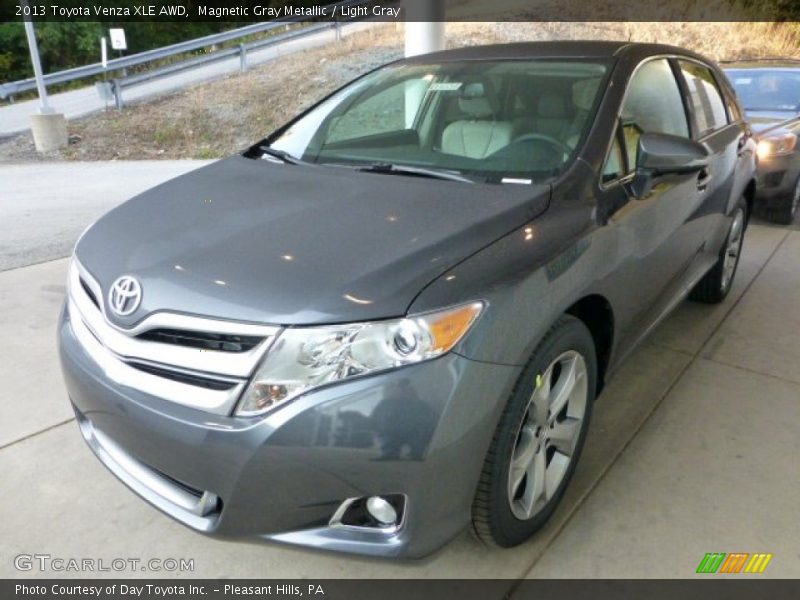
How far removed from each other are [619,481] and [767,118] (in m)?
5.34

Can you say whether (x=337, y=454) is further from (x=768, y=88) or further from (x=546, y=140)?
(x=768, y=88)

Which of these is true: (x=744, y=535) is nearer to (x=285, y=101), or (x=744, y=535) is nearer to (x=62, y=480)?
(x=62, y=480)

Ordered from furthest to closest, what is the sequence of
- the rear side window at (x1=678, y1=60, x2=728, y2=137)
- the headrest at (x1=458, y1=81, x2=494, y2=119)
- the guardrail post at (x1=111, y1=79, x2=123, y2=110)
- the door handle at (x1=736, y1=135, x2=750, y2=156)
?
the guardrail post at (x1=111, y1=79, x2=123, y2=110) → the door handle at (x1=736, y1=135, x2=750, y2=156) → the rear side window at (x1=678, y1=60, x2=728, y2=137) → the headrest at (x1=458, y1=81, x2=494, y2=119)

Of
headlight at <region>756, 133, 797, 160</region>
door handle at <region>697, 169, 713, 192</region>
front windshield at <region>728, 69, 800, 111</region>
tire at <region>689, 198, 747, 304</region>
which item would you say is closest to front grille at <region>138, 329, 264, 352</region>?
door handle at <region>697, 169, 713, 192</region>

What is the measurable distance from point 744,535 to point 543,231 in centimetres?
123

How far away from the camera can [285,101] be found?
12.2m

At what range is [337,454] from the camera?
160 cm

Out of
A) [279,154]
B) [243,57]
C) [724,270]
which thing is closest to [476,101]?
[279,154]

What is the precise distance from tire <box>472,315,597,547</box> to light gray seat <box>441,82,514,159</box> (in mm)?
888

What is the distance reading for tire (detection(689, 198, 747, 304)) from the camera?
389 centimetres

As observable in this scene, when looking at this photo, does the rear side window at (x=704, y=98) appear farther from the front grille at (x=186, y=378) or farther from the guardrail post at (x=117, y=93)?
the guardrail post at (x=117, y=93)

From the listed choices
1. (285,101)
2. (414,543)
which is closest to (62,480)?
(414,543)

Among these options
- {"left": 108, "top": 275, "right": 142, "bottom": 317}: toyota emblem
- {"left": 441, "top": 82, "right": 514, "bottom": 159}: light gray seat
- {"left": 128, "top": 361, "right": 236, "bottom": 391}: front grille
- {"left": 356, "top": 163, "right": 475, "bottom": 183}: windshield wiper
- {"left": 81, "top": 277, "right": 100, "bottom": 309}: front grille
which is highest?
{"left": 441, "top": 82, "right": 514, "bottom": 159}: light gray seat

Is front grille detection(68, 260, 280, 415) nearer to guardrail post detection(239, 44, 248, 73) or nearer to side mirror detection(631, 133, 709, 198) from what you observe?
side mirror detection(631, 133, 709, 198)
